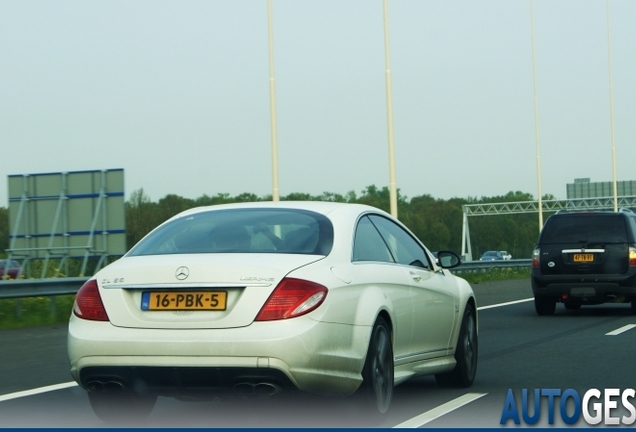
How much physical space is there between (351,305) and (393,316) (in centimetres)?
72

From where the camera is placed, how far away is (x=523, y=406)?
796 cm

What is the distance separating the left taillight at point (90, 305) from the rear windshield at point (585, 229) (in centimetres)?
1309

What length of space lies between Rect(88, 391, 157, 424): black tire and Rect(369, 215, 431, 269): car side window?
2.03 meters

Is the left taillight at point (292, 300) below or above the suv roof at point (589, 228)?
below

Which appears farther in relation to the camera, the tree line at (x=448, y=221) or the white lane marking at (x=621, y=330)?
the tree line at (x=448, y=221)

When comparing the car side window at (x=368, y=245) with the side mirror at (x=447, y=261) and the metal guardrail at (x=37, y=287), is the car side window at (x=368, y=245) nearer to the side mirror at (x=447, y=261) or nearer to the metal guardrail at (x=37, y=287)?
the side mirror at (x=447, y=261)

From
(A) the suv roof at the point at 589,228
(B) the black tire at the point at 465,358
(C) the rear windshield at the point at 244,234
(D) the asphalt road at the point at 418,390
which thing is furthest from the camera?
(A) the suv roof at the point at 589,228

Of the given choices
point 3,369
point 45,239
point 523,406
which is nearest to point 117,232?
point 45,239

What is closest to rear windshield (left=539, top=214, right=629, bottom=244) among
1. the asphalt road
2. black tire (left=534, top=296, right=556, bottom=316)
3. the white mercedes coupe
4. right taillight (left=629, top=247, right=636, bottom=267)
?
right taillight (left=629, top=247, right=636, bottom=267)

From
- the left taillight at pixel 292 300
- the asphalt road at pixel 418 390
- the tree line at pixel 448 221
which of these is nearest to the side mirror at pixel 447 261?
the asphalt road at pixel 418 390

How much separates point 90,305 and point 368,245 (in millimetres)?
1901

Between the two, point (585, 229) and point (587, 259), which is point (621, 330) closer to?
point (587, 259)

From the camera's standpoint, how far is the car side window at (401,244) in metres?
8.17

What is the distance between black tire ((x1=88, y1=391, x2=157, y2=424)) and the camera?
7012 millimetres
